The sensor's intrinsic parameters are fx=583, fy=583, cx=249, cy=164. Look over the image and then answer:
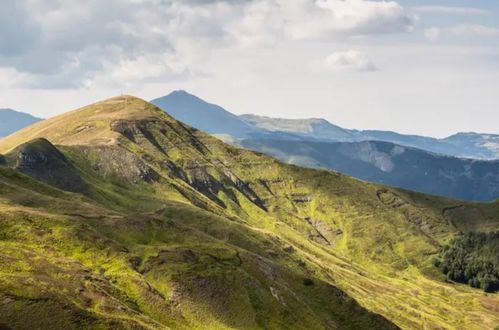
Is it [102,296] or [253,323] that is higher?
[102,296]

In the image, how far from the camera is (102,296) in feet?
559

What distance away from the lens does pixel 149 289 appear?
192 metres

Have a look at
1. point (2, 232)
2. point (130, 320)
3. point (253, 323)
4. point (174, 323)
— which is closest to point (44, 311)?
point (130, 320)

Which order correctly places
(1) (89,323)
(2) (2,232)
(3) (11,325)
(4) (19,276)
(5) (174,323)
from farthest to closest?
(2) (2,232) < (5) (174,323) < (4) (19,276) < (1) (89,323) < (3) (11,325)

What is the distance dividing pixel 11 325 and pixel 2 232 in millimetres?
63332

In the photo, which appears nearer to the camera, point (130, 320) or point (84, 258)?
point (130, 320)

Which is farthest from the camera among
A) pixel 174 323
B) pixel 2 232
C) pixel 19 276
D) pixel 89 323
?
pixel 2 232

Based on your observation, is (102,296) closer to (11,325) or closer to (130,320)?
(130,320)

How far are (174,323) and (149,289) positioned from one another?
52.7ft

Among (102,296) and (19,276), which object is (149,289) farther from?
(19,276)

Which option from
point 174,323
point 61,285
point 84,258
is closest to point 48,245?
point 84,258

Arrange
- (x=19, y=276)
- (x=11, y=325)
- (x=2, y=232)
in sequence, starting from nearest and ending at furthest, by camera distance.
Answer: (x=11, y=325) < (x=19, y=276) < (x=2, y=232)

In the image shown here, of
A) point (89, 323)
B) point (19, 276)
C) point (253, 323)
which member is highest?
point (19, 276)

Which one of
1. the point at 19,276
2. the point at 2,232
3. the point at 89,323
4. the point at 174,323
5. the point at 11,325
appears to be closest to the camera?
the point at 11,325
